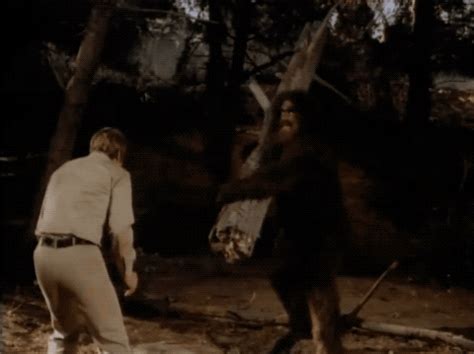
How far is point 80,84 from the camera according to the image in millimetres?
9367

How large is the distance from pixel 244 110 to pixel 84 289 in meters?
14.3

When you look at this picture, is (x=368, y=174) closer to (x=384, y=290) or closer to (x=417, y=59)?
(x=417, y=59)

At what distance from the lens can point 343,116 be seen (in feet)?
62.9

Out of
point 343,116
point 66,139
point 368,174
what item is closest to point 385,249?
point 368,174

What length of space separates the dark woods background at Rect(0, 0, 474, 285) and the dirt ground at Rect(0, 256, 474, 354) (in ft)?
6.07

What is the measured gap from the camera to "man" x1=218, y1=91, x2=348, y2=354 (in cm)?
573

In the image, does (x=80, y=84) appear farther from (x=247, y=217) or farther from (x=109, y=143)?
(x=109, y=143)

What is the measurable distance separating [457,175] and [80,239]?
14.3 metres

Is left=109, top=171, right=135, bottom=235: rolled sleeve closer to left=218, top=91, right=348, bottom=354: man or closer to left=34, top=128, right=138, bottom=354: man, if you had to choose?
left=34, top=128, right=138, bottom=354: man

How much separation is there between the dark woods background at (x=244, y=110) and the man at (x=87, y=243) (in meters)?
6.27

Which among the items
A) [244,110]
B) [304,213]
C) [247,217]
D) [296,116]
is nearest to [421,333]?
[304,213]

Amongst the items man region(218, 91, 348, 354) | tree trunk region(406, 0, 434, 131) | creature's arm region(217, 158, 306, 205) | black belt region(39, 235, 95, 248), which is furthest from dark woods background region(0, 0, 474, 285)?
black belt region(39, 235, 95, 248)

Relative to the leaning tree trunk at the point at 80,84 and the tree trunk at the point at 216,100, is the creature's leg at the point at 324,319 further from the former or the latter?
the tree trunk at the point at 216,100

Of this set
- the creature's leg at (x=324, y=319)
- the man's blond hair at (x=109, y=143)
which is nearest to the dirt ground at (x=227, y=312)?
the creature's leg at (x=324, y=319)
